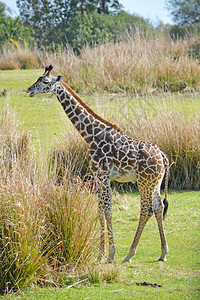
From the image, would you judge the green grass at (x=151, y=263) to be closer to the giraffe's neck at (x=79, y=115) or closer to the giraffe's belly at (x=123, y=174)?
the giraffe's belly at (x=123, y=174)

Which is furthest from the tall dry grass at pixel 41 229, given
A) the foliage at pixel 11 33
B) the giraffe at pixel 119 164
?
the foliage at pixel 11 33

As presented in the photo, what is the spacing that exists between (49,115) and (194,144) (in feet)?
17.9

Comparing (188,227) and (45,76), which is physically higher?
(45,76)

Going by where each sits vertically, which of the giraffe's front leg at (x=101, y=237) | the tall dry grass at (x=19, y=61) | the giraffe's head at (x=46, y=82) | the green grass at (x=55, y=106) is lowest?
the giraffe's front leg at (x=101, y=237)

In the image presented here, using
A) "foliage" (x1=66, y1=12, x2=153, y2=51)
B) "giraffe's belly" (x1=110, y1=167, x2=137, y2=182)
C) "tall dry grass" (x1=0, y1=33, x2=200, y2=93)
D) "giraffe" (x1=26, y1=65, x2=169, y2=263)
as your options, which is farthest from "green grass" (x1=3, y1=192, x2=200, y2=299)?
"foliage" (x1=66, y1=12, x2=153, y2=51)

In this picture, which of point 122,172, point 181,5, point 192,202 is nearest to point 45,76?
point 122,172

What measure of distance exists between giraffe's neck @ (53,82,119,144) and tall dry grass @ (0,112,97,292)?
1024mm

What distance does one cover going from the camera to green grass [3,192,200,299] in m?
4.55

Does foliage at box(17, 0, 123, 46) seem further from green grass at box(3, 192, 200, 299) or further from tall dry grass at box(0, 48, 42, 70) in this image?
green grass at box(3, 192, 200, 299)

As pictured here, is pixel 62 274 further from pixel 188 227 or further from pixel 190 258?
pixel 188 227

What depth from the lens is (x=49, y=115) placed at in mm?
13422

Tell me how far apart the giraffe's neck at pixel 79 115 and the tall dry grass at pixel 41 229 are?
1024 mm

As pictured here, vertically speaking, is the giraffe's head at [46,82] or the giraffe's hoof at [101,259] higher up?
the giraffe's head at [46,82]

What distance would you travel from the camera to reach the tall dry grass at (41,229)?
461cm
